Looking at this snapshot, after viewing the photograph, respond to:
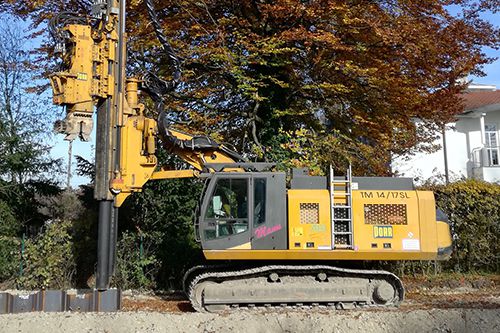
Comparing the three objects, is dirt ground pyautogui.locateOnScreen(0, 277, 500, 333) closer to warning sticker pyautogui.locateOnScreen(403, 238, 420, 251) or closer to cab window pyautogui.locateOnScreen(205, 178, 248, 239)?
warning sticker pyautogui.locateOnScreen(403, 238, 420, 251)

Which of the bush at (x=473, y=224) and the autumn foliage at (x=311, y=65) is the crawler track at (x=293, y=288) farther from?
the bush at (x=473, y=224)

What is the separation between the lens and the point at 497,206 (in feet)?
40.7

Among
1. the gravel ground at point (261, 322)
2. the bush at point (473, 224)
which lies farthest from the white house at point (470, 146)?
the gravel ground at point (261, 322)

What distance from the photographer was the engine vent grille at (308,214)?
8.50 metres

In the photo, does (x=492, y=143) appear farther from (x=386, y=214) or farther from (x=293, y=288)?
(x=293, y=288)

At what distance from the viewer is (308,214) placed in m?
8.52

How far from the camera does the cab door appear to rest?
27.8ft

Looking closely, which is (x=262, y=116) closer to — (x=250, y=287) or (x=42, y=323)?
(x=250, y=287)

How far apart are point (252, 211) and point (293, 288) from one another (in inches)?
62.2

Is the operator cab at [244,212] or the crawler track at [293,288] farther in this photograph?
the crawler track at [293,288]

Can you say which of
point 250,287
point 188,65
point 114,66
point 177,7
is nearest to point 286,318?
point 250,287

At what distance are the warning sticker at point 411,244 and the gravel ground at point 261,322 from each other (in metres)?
1.29

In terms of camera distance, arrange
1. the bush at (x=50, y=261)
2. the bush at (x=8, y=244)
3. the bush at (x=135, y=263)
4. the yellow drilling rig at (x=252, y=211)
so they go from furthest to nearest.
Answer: the bush at (x=8, y=244) < the bush at (x=135, y=263) < the bush at (x=50, y=261) < the yellow drilling rig at (x=252, y=211)

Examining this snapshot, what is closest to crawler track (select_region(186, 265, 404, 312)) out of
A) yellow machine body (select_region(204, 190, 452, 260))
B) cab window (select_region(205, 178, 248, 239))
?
yellow machine body (select_region(204, 190, 452, 260))
